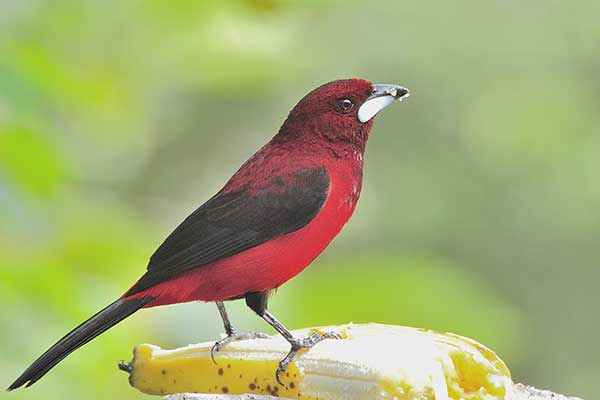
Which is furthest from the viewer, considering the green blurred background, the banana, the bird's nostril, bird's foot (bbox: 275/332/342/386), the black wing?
the green blurred background

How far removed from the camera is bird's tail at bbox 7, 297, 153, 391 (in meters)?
2.48

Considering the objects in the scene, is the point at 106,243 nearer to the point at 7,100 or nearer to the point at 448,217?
the point at 7,100

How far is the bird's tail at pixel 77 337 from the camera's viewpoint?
2.48 m

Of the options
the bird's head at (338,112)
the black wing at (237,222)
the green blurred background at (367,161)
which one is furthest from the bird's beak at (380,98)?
the green blurred background at (367,161)

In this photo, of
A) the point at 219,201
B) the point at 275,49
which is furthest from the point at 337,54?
the point at 219,201

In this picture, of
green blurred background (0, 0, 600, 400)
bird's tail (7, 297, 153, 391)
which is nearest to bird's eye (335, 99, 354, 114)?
bird's tail (7, 297, 153, 391)

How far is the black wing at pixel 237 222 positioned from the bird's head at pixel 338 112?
5.2 inches

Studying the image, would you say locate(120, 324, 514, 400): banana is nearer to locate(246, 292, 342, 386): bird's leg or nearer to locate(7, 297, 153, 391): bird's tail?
locate(246, 292, 342, 386): bird's leg

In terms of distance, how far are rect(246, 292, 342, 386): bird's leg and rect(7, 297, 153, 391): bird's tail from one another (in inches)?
12.0

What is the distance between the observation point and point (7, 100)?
138 inches

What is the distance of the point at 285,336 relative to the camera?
2723 millimetres

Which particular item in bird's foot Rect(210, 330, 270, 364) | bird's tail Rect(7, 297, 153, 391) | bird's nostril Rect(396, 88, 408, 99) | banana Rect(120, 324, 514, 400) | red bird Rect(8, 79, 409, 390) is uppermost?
bird's nostril Rect(396, 88, 408, 99)

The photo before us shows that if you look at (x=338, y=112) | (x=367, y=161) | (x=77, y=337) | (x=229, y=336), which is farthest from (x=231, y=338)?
(x=367, y=161)

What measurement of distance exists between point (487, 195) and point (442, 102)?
1147 mm
